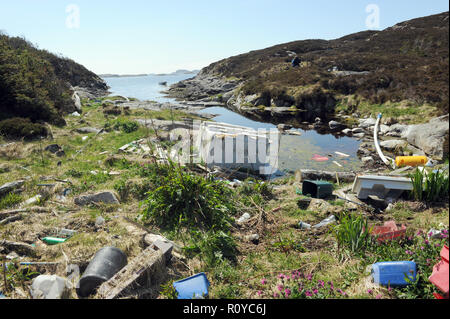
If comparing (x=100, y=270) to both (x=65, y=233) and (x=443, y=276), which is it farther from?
(x=443, y=276)

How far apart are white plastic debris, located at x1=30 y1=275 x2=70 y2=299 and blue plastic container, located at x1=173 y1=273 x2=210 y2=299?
1.24 meters

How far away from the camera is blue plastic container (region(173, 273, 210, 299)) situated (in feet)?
9.59

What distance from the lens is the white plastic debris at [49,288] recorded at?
2.73 metres

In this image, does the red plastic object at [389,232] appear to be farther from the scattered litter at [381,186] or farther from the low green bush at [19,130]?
the low green bush at [19,130]

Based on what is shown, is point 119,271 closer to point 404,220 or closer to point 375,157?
point 404,220

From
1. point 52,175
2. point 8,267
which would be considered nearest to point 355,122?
point 52,175

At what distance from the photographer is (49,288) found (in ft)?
9.20

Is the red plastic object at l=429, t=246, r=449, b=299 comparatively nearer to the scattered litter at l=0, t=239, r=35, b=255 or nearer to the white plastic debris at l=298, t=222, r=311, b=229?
the white plastic debris at l=298, t=222, r=311, b=229

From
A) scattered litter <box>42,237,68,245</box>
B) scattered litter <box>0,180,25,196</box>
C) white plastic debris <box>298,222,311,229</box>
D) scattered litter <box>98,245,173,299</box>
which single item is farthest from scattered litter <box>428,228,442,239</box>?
scattered litter <box>0,180,25,196</box>

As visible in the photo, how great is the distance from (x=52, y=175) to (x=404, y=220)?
28.0 ft

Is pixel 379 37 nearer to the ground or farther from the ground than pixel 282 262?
farther from the ground

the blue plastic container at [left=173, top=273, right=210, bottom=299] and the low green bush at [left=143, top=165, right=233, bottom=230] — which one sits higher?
the low green bush at [left=143, top=165, right=233, bottom=230]

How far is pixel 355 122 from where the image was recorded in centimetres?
1847

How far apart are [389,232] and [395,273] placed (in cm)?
98
